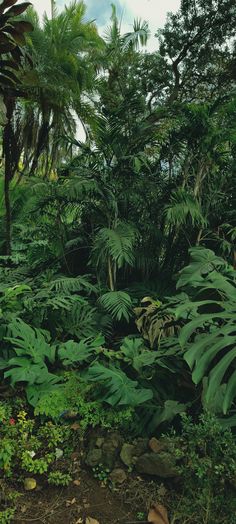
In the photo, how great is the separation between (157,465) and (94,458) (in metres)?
0.36

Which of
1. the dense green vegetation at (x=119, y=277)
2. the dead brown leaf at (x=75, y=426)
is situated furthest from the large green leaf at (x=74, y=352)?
the dead brown leaf at (x=75, y=426)

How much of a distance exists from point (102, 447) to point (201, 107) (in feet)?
11.6

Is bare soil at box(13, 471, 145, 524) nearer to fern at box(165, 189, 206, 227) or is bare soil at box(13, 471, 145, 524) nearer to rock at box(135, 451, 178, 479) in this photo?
rock at box(135, 451, 178, 479)

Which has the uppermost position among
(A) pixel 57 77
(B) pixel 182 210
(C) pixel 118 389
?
(A) pixel 57 77

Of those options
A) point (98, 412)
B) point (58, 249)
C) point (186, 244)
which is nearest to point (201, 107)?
point (186, 244)

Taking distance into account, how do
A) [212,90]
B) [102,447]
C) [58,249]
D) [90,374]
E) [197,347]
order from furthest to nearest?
[212,90] < [58,249] < [90,374] < [102,447] < [197,347]

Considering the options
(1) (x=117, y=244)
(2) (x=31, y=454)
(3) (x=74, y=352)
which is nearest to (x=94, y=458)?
(2) (x=31, y=454)

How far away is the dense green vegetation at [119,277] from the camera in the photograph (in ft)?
6.86

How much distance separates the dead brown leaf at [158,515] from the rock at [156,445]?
0.28 m

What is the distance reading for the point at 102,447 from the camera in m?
2.28

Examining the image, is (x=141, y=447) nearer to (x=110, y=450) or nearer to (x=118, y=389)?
(x=110, y=450)

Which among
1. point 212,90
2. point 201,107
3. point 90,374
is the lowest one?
point 90,374

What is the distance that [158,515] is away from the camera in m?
1.91

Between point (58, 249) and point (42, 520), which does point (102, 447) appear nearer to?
point (42, 520)
